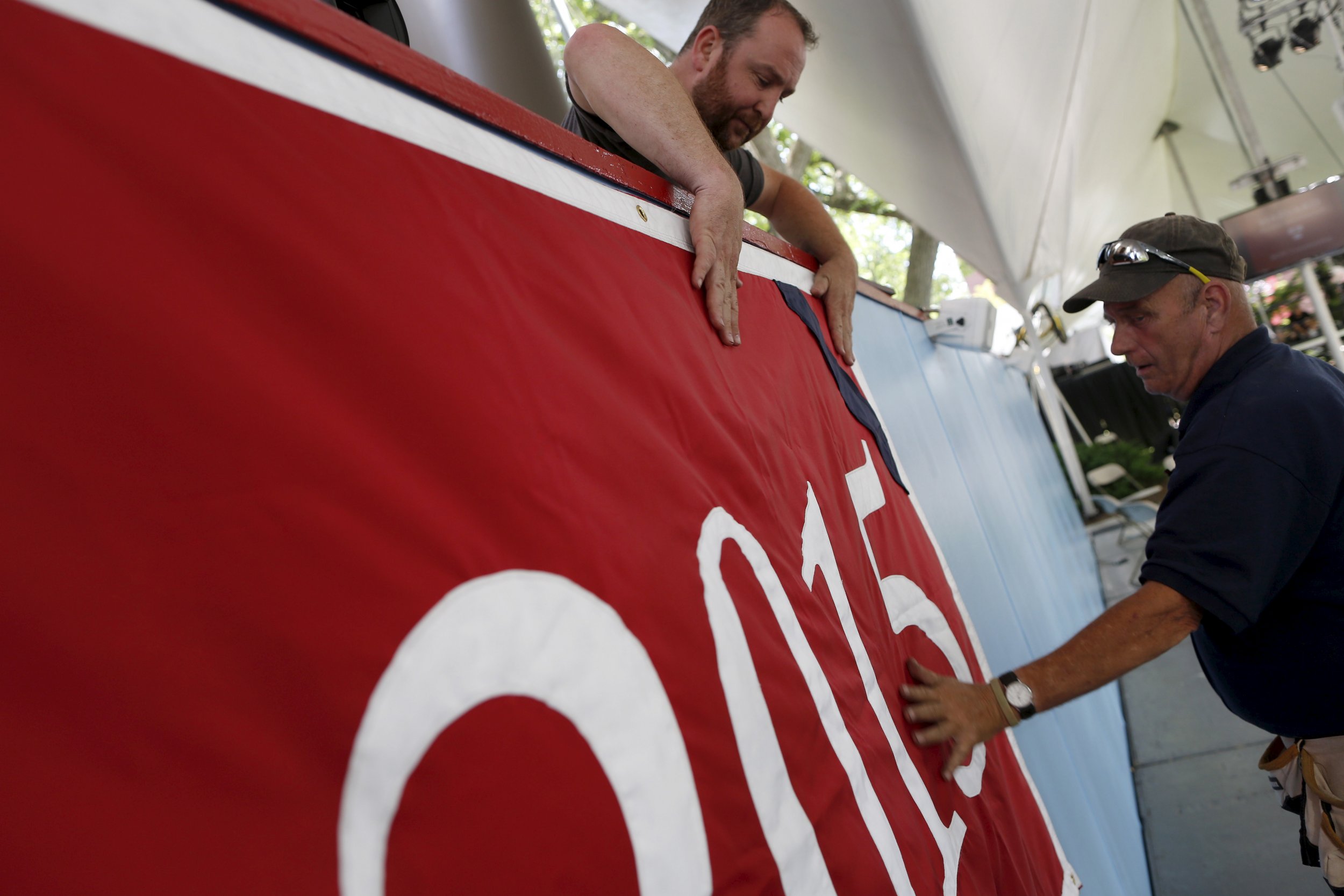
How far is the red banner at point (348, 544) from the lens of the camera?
0.37 metres

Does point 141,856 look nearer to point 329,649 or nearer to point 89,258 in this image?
point 329,649

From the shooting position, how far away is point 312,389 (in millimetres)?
496

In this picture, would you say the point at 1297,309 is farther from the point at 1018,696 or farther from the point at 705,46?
the point at 705,46

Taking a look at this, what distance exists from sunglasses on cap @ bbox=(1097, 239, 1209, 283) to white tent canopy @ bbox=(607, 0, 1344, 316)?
183 cm

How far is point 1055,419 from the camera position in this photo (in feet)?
25.1

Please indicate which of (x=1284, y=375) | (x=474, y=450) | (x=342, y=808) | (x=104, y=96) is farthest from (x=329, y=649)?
(x=1284, y=375)

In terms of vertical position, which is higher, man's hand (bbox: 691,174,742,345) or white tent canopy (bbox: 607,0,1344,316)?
white tent canopy (bbox: 607,0,1344,316)

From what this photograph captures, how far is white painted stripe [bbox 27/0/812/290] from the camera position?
459 millimetres

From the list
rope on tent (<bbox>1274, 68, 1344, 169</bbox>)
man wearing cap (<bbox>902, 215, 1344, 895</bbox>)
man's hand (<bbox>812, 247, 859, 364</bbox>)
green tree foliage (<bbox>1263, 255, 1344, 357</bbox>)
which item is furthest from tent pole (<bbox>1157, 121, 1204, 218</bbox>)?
man's hand (<bbox>812, 247, 859, 364</bbox>)

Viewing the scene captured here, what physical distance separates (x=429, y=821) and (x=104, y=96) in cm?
45

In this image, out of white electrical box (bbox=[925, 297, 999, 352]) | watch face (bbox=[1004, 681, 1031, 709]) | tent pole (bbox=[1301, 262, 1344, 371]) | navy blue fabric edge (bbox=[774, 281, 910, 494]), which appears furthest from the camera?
tent pole (bbox=[1301, 262, 1344, 371])

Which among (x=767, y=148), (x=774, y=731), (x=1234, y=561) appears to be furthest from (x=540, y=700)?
(x=767, y=148)

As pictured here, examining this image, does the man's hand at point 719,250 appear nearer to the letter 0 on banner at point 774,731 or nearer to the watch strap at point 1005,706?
the letter 0 on banner at point 774,731

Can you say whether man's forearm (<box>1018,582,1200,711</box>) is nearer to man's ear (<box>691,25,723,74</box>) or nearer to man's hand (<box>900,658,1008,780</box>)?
man's hand (<box>900,658,1008,780</box>)
